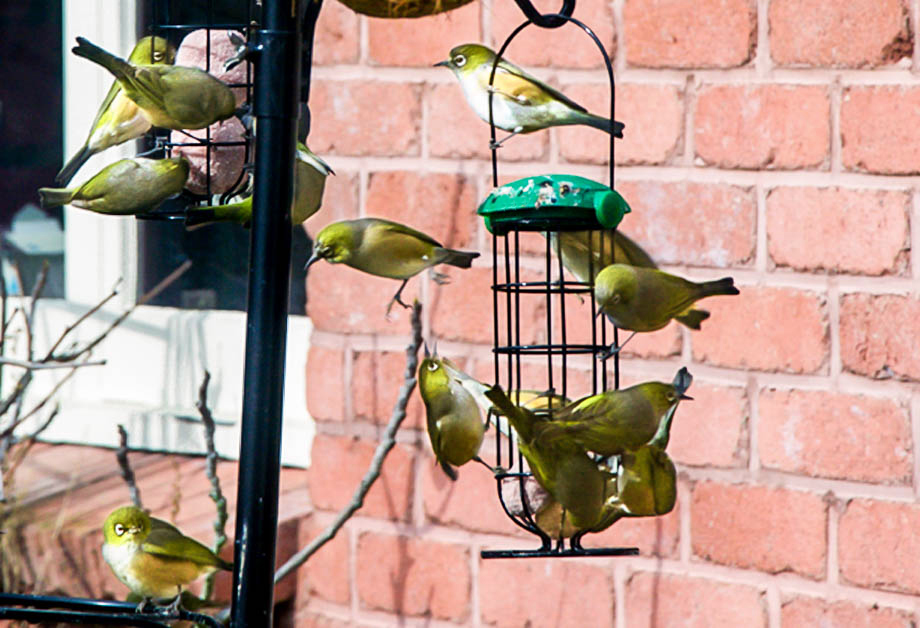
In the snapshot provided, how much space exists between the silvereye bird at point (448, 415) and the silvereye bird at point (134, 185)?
0.75 feet

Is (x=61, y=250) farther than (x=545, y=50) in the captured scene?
Yes

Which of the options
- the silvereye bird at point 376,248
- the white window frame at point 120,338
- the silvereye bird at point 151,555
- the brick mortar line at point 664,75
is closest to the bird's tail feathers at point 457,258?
the silvereye bird at point 376,248

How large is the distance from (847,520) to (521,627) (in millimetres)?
413

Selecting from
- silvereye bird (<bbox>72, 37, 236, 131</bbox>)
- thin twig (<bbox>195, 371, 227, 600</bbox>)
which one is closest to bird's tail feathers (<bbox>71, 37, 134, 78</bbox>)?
silvereye bird (<bbox>72, 37, 236, 131</bbox>)

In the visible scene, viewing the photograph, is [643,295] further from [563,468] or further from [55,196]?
[55,196]

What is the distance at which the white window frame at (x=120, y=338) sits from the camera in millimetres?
1812

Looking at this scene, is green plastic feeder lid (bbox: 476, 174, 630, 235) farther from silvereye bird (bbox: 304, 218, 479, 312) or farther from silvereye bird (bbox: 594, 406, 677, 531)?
silvereye bird (bbox: 594, 406, 677, 531)

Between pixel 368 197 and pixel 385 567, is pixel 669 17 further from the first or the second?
pixel 385 567

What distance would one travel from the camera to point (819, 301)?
1257 millimetres

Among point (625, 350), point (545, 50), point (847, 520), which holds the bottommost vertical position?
point (847, 520)

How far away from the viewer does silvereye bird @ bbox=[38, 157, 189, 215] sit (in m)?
0.84

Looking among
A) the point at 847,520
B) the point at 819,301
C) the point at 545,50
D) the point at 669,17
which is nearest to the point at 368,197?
the point at 545,50

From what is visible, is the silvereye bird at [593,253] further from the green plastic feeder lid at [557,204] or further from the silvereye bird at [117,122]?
the silvereye bird at [117,122]

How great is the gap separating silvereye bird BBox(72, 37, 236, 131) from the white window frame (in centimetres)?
97
